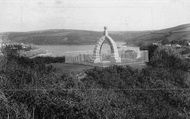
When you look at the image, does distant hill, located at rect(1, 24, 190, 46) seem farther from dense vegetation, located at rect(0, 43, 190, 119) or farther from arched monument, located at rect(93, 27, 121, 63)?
dense vegetation, located at rect(0, 43, 190, 119)

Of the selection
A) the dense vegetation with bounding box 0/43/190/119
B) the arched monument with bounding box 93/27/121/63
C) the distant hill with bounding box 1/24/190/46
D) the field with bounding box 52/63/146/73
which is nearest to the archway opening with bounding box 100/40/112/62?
the arched monument with bounding box 93/27/121/63

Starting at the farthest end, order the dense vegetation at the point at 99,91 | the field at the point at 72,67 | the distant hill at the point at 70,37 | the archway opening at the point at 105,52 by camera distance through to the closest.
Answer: the archway opening at the point at 105,52 → the field at the point at 72,67 → the distant hill at the point at 70,37 → the dense vegetation at the point at 99,91

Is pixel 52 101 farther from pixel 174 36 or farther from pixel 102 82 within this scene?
pixel 174 36

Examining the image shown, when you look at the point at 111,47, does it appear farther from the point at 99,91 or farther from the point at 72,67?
the point at 99,91

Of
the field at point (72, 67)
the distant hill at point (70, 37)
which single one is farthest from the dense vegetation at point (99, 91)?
the distant hill at point (70, 37)

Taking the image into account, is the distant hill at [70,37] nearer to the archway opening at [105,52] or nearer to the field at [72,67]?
the archway opening at [105,52]

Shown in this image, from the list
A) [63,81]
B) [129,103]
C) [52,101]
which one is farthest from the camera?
[63,81]

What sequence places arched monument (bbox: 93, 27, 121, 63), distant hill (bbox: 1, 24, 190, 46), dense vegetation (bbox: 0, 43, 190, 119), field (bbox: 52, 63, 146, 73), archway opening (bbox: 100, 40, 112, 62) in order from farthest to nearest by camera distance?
archway opening (bbox: 100, 40, 112, 62) < arched monument (bbox: 93, 27, 121, 63) < field (bbox: 52, 63, 146, 73) < distant hill (bbox: 1, 24, 190, 46) < dense vegetation (bbox: 0, 43, 190, 119)

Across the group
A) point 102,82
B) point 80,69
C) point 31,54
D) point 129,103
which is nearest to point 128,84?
point 102,82
